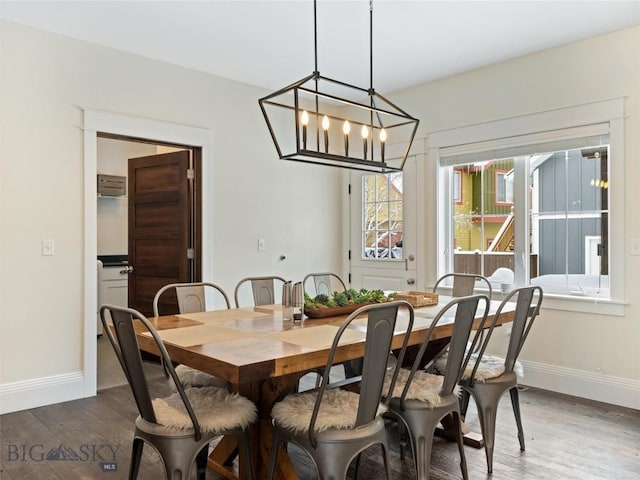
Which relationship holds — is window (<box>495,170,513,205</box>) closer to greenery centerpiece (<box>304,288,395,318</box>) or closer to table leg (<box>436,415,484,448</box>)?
greenery centerpiece (<box>304,288,395,318</box>)

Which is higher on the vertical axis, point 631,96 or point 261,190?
point 631,96

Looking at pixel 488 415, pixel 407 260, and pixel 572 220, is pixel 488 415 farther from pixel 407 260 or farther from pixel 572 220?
pixel 407 260

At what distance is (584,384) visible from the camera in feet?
11.8

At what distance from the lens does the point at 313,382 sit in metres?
3.95

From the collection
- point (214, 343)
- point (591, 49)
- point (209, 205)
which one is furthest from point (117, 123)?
point (591, 49)

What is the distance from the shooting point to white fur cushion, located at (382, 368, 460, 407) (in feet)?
6.98

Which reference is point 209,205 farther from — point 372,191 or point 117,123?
point 372,191

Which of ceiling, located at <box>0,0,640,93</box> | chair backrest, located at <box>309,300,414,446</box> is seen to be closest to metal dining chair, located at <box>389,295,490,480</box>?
chair backrest, located at <box>309,300,414,446</box>

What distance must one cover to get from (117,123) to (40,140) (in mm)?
553

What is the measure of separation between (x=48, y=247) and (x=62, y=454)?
4.84 feet

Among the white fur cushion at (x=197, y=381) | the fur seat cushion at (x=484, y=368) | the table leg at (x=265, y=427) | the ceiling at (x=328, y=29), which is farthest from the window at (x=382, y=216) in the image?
the table leg at (x=265, y=427)

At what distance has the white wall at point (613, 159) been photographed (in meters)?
3.41

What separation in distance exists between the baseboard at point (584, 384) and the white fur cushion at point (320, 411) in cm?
233

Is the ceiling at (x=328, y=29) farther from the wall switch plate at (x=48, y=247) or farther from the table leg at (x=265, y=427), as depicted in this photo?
the table leg at (x=265, y=427)
